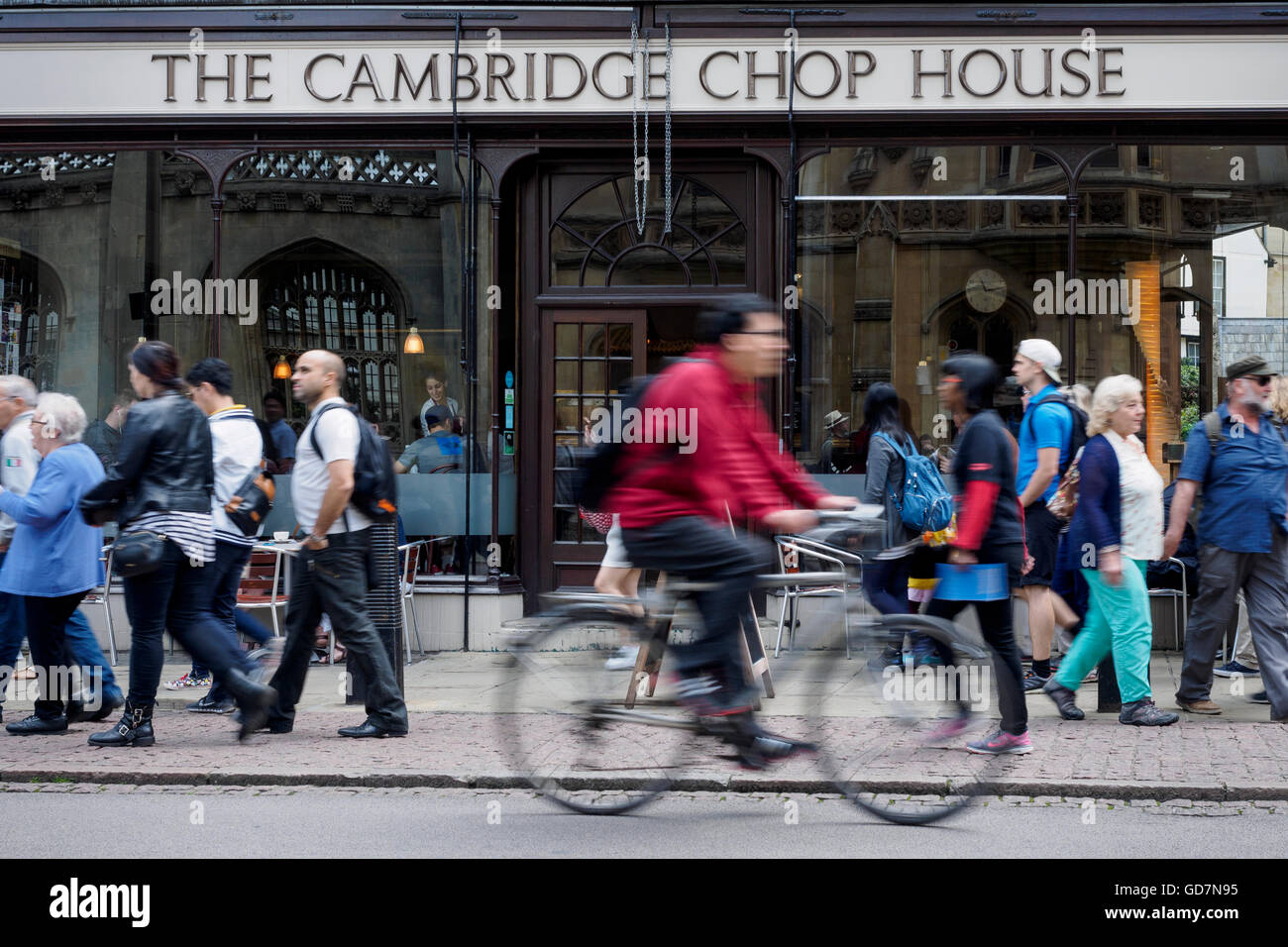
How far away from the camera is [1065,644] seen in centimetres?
927

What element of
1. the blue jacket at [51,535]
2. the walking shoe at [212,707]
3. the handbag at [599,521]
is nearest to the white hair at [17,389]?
the blue jacket at [51,535]

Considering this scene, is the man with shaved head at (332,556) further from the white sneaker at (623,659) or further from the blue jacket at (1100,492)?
the blue jacket at (1100,492)

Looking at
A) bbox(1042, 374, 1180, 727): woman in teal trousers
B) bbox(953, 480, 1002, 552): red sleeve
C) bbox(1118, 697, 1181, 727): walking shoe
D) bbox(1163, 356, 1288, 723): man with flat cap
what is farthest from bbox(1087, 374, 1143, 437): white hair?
bbox(953, 480, 1002, 552): red sleeve

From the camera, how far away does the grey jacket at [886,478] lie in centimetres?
880

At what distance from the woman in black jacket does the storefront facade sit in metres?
3.84

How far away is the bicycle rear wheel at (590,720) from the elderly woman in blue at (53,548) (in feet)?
9.68

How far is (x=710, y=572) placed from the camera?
200 inches

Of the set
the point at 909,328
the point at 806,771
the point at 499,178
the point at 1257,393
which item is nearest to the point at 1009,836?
the point at 806,771

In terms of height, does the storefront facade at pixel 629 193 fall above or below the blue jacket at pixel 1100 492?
above

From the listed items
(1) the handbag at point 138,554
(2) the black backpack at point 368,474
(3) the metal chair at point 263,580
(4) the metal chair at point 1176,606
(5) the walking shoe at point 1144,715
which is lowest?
(5) the walking shoe at point 1144,715

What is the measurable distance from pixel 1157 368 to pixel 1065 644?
2.75m

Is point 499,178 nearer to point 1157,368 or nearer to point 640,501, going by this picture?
point 1157,368

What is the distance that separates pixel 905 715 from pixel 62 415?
463cm

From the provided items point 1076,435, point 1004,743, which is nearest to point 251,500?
point 1004,743
